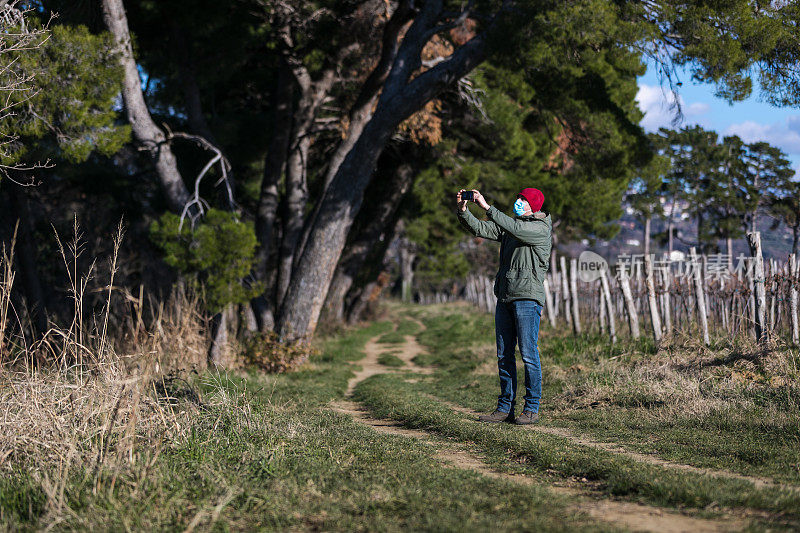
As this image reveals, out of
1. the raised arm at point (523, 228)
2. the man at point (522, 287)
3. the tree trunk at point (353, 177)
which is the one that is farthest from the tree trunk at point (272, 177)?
the raised arm at point (523, 228)

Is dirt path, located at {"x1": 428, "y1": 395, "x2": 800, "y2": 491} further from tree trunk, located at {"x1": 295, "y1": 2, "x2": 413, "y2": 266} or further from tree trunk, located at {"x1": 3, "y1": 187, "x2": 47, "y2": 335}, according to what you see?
tree trunk, located at {"x1": 3, "y1": 187, "x2": 47, "y2": 335}

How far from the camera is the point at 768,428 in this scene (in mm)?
5383

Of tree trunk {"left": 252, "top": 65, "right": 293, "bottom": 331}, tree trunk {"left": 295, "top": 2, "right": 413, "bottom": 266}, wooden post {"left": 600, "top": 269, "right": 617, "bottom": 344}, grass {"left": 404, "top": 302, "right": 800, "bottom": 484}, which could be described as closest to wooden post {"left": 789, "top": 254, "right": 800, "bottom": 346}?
grass {"left": 404, "top": 302, "right": 800, "bottom": 484}

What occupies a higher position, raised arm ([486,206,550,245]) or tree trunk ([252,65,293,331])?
tree trunk ([252,65,293,331])

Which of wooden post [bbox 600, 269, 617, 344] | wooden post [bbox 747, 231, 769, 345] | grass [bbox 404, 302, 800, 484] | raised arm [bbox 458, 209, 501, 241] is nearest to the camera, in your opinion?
grass [bbox 404, 302, 800, 484]

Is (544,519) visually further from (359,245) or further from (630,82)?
(630,82)

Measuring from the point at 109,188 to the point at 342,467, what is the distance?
13879 mm

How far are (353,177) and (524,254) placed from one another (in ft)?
20.4

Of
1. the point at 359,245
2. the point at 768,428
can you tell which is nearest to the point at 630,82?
the point at 359,245

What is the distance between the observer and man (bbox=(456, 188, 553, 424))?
5.94 metres

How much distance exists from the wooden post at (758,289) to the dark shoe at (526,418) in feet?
12.3

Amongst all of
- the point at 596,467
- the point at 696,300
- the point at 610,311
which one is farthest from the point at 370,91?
the point at 596,467

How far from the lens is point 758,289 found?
8641mm

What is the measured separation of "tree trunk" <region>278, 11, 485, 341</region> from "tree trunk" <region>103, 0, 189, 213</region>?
2.46 m
